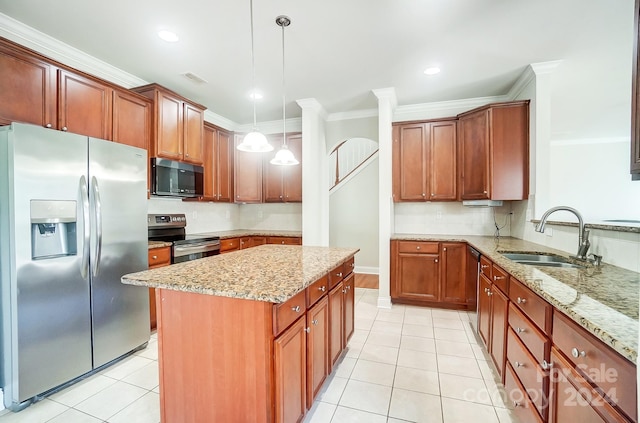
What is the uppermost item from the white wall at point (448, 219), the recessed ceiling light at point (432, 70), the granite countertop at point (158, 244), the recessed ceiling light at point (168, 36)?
the recessed ceiling light at point (432, 70)

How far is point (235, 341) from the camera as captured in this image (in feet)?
4.16

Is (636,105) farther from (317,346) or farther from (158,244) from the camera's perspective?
(158,244)

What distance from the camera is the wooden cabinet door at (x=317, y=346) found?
1576 millimetres

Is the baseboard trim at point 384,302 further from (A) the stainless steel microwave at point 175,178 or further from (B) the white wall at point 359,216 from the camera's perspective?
(A) the stainless steel microwave at point 175,178

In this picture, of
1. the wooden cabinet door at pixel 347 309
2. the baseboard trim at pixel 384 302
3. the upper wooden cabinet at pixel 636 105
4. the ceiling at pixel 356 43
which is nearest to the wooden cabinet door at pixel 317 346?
the wooden cabinet door at pixel 347 309

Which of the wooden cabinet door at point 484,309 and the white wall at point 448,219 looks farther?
the white wall at point 448,219

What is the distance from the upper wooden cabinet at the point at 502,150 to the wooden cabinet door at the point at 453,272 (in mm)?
695

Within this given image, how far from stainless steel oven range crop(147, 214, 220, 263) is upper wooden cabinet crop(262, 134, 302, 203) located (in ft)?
4.03

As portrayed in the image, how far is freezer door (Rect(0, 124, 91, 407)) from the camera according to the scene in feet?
5.69

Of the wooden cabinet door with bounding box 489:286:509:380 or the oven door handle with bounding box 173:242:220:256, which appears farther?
the oven door handle with bounding box 173:242:220:256

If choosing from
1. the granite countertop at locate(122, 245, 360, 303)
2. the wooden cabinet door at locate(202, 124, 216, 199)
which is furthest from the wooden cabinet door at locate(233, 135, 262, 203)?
the granite countertop at locate(122, 245, 360, 303)

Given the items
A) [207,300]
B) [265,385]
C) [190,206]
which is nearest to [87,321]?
[207,300]

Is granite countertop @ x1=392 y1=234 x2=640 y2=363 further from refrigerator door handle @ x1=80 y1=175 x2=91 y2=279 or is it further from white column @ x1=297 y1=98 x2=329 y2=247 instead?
refrigerator door handle @ x1=80 y1=175 x2=91 y2=279

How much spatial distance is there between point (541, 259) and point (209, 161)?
396cm
